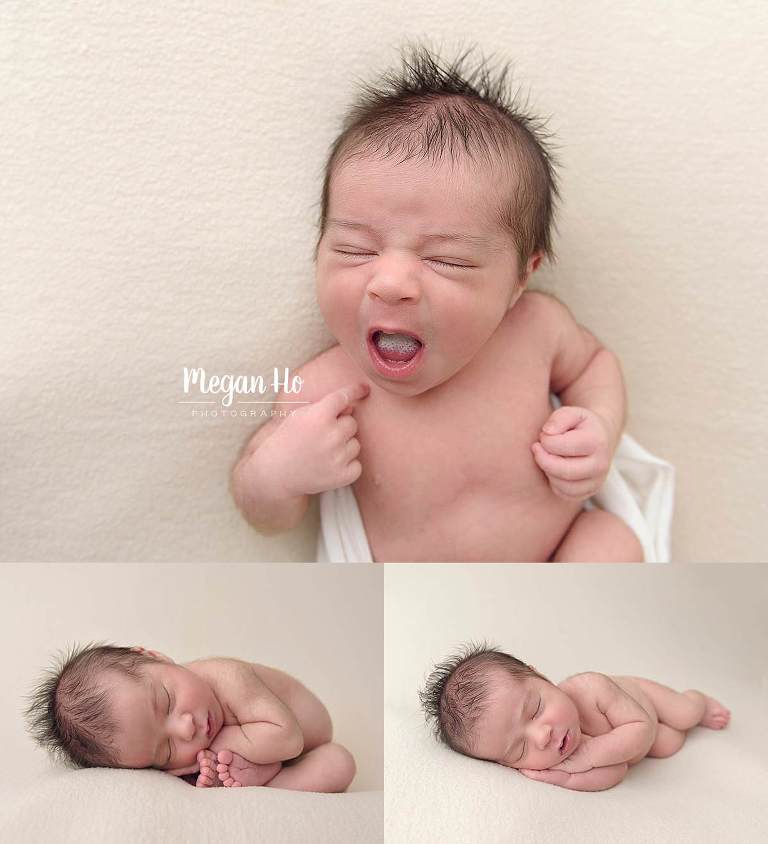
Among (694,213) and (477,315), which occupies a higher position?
(694,213)

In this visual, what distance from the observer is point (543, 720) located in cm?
88

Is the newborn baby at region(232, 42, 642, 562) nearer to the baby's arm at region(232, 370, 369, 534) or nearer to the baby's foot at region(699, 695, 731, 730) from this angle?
the baby's arm at region(232, 370, 369, 534)

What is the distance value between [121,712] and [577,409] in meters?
0.60

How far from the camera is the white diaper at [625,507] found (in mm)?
1107

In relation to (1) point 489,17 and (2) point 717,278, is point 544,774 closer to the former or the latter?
(2) point 717,278

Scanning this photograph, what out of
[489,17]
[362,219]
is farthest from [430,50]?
[362,219]

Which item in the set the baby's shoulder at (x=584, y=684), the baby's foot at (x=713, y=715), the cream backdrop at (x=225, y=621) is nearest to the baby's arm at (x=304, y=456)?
the cream backdrop at (x=225, y=621)

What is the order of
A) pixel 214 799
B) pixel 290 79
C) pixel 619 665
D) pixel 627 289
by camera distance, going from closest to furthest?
1. pixel 214 799
2. pixel 619 665
3. pixel 290 79
4. pixel 627 289

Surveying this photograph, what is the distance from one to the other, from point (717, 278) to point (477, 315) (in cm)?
38

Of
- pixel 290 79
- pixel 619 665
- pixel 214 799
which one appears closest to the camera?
pixel 214 799

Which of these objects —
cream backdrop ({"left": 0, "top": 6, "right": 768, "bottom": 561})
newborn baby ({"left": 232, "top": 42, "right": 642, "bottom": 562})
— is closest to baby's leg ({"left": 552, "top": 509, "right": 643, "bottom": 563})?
newborn baby ({"left": 232, "top": 42, "right": 642, "bottom": 562})

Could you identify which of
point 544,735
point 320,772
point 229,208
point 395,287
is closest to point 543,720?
point 544,735

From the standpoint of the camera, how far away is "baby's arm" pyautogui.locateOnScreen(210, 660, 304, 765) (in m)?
0.86

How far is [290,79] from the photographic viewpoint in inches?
42.4
